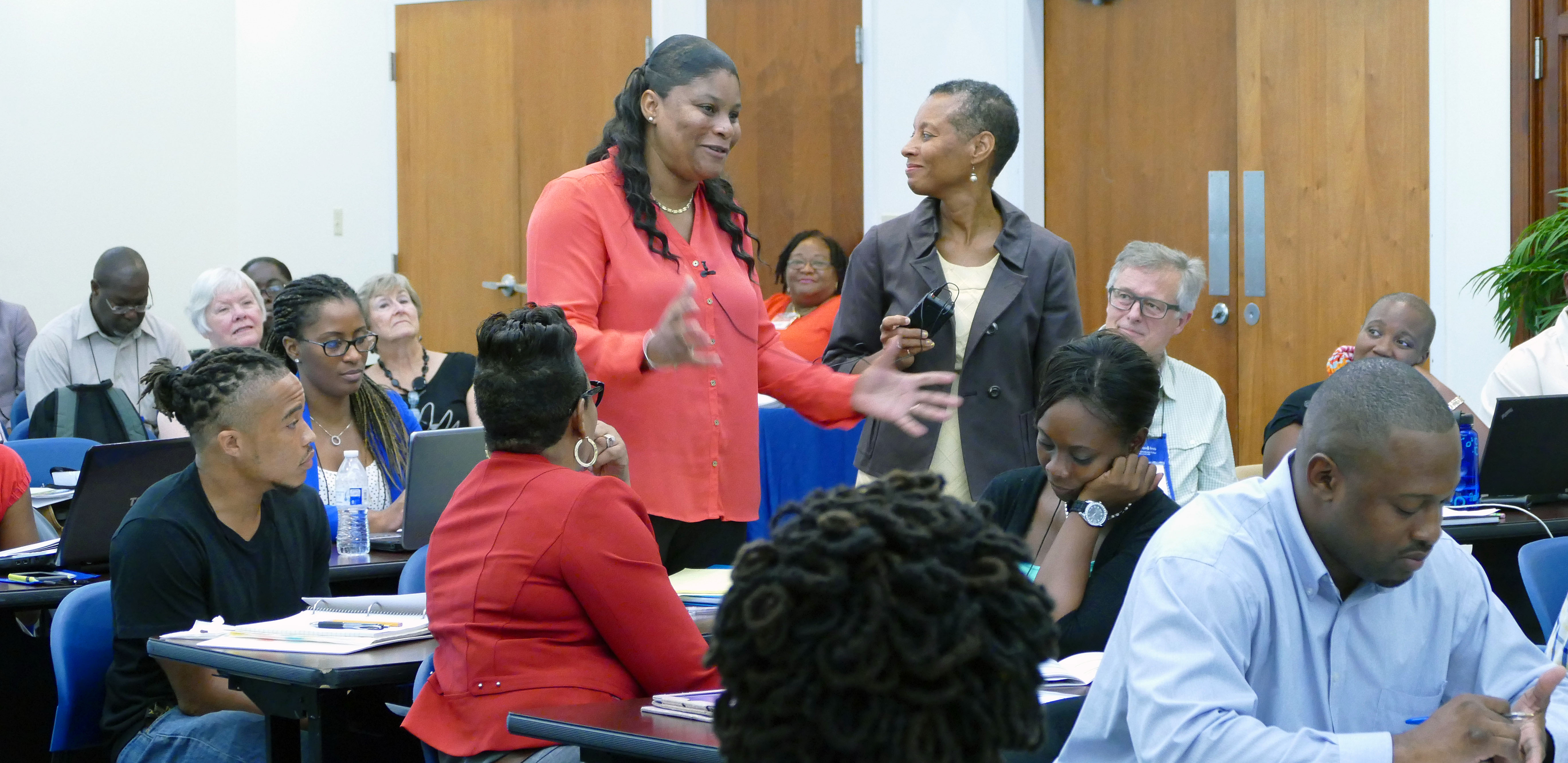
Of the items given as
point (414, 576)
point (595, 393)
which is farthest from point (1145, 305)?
point (414, 576)

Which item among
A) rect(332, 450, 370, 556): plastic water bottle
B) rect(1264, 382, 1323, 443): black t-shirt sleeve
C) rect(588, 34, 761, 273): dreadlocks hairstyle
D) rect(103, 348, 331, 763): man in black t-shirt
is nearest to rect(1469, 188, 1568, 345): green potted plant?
rect(1264, 382, 1323, 443): black t-shirt sleeve

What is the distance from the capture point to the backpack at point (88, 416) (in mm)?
5219

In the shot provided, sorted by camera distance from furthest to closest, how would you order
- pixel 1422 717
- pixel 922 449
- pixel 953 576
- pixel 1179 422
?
pixel 1179 422 < pixel 922 449 < pixel 1422 717 < pixel 953 576

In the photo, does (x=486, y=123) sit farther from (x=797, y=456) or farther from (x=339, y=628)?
(x=339, y=628)

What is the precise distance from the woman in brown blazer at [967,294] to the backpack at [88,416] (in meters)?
3.03

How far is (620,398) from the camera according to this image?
116 inches

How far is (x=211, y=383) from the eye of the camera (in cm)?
295

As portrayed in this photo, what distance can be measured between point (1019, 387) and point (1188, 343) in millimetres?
3234

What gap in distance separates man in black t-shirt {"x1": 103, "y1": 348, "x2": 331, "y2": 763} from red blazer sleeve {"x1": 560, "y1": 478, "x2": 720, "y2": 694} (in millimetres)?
765

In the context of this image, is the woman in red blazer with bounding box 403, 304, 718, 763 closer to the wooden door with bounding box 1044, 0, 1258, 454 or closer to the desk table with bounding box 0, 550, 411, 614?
the desk table with bounding box 0, 550, 411, 614

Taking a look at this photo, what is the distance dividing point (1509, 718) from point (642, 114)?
199 cm

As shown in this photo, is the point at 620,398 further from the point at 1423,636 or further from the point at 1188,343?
the point at 1188,343

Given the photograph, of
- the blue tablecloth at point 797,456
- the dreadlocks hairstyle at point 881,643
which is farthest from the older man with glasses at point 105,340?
the dreadlocks hairstyle at point 881,643

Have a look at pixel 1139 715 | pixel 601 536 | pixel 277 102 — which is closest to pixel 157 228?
pixel 277 102
